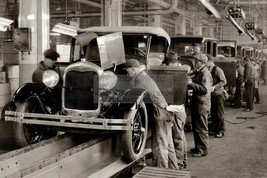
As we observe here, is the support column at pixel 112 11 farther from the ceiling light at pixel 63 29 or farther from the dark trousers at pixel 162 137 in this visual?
the dark trousers at pixel 162 137

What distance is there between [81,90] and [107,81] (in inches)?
15.8

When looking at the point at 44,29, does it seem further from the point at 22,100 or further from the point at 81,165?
the point at 81,165

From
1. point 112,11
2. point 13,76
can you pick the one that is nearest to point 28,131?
point 13,76

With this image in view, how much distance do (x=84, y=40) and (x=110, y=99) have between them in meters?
1.74

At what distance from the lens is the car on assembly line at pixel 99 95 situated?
532 cm

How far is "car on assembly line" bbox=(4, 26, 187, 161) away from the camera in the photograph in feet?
17.5

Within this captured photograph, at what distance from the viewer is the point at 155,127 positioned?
17.2ft

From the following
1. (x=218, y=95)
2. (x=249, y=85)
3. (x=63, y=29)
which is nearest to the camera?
(x=218, y=95)

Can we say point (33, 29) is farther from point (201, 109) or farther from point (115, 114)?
point (201, 109)

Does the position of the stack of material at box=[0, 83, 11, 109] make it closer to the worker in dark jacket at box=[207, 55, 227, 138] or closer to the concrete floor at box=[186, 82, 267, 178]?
the concrete floor at box=[186, 82, 267, 178]

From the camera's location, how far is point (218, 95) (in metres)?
8.40

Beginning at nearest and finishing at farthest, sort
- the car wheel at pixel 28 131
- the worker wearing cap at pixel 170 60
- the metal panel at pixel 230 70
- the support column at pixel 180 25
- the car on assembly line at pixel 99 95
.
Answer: the car on assembly line at pixel 99 95 → the car wheel at pixel 28 131 → the worker wearing cap at pixel 170 60 → the metal panel at pixel 230 70 → the support column at pixel 180 25

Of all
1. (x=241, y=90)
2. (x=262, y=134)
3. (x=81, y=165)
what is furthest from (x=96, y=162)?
(x=241, y=90)

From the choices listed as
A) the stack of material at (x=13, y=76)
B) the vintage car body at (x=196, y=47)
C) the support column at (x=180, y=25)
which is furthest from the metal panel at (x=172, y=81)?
the support column at (x=180, y=25)
